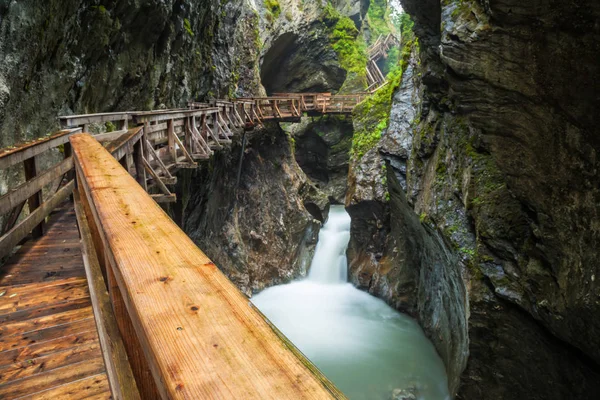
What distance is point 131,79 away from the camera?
36.0 ft

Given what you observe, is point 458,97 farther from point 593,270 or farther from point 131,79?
point 131,79

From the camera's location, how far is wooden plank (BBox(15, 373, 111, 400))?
6.36 ft

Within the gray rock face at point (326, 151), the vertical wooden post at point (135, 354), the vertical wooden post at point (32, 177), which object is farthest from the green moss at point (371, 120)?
the vertical wooden post at point (135, 354)

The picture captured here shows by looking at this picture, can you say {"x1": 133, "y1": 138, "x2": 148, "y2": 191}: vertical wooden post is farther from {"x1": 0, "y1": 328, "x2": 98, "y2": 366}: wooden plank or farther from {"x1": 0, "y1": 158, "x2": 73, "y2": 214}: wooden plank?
{"x1": 0, "y1": 328, "x2": 98, "y2": 366}: wooden plank

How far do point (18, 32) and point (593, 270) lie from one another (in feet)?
28.5

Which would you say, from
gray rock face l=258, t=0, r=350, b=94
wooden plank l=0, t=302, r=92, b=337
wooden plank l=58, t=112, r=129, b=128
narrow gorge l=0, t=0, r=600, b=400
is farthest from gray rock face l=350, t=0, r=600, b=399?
gray rock face l=258, t=0, r=350, b=94

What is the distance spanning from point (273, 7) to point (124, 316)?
1125 inches

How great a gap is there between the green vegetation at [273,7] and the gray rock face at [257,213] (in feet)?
31.0

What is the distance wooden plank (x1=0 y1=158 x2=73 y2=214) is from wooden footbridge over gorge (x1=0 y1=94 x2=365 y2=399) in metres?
0.02

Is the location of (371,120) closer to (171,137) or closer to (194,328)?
(171,137)

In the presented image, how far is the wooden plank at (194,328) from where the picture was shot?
2.33 ft

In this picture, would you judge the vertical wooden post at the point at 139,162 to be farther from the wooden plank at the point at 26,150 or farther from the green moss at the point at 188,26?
the green moss at the point at 188,26

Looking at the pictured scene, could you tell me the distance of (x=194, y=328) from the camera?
85 centimetres

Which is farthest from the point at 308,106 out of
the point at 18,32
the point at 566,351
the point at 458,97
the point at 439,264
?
the point at 566,351
